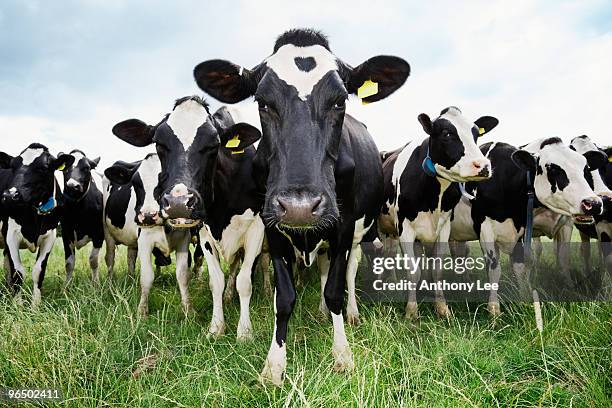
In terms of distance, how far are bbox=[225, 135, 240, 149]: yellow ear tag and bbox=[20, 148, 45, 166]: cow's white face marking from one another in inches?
148

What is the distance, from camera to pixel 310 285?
271 inches

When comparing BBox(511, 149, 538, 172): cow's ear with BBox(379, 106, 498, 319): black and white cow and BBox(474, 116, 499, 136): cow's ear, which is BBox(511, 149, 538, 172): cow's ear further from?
BBox(474, 116, 499, 136): cow's ear

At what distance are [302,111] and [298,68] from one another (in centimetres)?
38

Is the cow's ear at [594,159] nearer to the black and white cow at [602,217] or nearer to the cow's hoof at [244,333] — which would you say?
the black and white cow at [602,217]

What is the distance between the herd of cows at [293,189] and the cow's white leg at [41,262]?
1.3 inches

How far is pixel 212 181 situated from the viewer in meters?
4.60

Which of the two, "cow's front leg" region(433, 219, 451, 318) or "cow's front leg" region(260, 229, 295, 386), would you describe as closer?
"cow's front leg" region(260, 229, 295, 386)

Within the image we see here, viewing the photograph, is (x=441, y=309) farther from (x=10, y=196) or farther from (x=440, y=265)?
(x=10, y=196)

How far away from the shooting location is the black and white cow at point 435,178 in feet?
17.5

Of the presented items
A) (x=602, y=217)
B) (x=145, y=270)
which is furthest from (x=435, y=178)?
(x=145, y=270)

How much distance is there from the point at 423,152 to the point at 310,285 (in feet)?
8.35

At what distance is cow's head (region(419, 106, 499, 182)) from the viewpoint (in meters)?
5.11

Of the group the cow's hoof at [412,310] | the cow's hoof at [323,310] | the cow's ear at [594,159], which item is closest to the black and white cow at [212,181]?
the cow's hoof at [323,310]

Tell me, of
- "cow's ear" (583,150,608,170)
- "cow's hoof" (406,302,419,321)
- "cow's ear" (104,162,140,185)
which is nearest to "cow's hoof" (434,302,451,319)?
"cow's hoof" (406,302,419,321)
